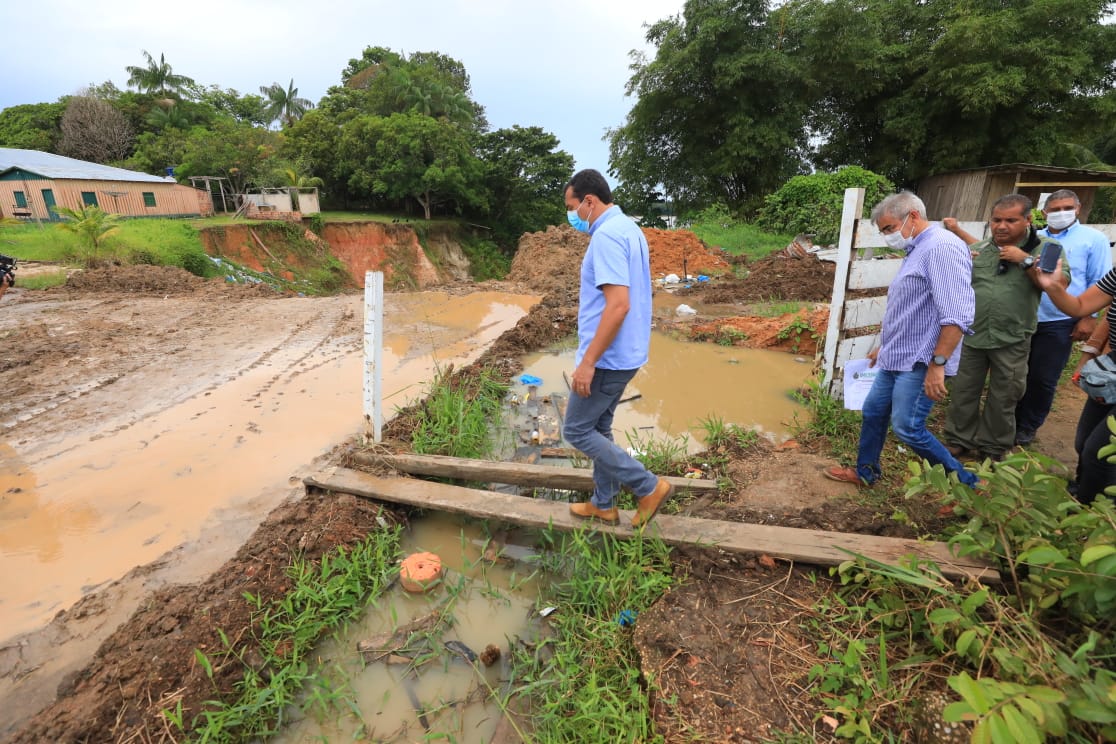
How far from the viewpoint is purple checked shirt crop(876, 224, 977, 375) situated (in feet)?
8.45

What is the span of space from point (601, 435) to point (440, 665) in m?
1.25

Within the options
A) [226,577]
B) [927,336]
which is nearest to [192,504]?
[226,577]

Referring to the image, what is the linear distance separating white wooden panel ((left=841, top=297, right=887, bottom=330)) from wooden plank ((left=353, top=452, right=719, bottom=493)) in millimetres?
2166

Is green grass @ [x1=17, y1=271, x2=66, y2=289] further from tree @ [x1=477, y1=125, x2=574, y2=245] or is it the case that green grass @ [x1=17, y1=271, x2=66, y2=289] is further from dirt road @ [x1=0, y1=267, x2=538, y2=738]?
tree @ [x1=477, y1=125, x2=574, y2=245]

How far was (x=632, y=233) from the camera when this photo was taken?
7.65 ft

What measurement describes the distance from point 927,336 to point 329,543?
3.32m

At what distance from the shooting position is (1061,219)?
345cm

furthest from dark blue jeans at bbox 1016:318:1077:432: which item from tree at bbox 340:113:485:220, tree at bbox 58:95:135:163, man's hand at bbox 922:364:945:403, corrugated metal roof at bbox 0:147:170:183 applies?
tree at bbox 58:95:135:163

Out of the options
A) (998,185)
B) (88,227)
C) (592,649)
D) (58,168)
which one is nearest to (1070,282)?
(592,649)

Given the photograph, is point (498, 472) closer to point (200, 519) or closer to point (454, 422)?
point (454, 422)

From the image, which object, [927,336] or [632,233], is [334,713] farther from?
[927,336]

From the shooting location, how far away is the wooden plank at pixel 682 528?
2.40 metres

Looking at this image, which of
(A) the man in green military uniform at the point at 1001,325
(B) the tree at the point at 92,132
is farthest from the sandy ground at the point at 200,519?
(B) the tree at the point at 92,132

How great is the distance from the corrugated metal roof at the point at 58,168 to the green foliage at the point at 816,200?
26.8m
